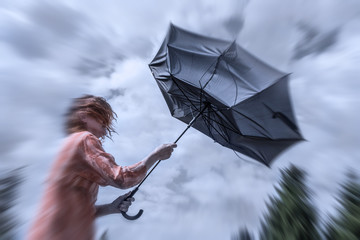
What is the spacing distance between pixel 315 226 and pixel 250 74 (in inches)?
786

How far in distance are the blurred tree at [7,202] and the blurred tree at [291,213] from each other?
84.7 feet

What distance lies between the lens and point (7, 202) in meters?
22.9

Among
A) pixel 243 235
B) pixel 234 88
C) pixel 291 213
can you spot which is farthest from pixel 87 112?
pixel 243 235

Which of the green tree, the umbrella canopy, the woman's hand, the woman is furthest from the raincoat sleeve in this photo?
the green tree

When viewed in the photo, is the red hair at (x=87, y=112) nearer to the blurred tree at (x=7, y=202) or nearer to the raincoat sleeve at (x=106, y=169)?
the raincoat sleeve at (x=106, y=169)

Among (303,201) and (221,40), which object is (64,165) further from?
(303,201)

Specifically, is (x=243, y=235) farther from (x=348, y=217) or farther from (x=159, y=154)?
(x=159, y=154)

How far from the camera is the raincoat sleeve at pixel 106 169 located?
1370 millimetres

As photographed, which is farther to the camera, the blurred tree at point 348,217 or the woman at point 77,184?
the blurred tree at point 348,217

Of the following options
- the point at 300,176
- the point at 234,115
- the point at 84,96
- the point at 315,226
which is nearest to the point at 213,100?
the point at 234,115

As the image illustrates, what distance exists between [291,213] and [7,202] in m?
29.1

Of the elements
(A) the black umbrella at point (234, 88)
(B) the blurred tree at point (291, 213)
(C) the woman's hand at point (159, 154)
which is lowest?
(B) the blurred tree at point (291, 213)

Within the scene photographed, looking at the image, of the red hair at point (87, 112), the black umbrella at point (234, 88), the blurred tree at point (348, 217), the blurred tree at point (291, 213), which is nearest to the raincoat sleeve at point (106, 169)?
the red hair at point (87, 112)

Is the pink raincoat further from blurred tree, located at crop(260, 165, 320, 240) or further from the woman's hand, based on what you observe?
blurred tree, located at crop(260, 165, 320, 240)
